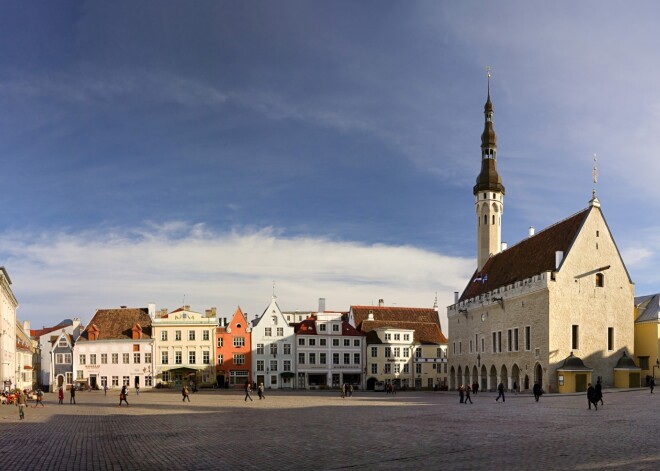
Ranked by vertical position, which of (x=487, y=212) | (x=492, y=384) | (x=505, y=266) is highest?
(x=487, y=212)

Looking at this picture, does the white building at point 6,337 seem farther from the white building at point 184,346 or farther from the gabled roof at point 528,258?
the gabled roof at point 528,258

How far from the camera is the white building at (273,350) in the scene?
80125mm

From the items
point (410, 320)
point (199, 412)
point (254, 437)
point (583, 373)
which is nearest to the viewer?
point (254, 437)

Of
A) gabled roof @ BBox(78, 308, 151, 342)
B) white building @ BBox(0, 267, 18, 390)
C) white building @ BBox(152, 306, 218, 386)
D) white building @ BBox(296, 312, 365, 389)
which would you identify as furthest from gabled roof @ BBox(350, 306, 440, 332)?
white building @ BBox(0, 267, 18, 390)

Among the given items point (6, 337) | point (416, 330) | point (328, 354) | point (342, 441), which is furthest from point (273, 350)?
point (342, 441)

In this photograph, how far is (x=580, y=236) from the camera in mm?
59125

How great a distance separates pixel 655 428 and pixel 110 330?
68.9m

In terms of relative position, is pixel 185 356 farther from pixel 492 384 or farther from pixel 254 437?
pixel 254 437

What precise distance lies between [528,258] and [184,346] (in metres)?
39.3

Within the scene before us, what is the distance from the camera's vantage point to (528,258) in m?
67.2

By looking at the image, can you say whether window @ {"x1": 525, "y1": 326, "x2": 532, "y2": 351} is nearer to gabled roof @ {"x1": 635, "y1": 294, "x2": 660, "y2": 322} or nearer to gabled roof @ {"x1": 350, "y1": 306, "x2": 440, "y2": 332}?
gabled roof @ {"x1": 635, "y1": 294, "x2": 660, "y2": 322}

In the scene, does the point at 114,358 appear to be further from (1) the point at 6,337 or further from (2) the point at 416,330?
(2) the point at 416,330

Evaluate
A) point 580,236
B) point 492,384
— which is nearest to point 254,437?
point 580,236

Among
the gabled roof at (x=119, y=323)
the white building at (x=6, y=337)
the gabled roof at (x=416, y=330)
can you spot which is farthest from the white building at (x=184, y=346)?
the gabled roof at (x=416, y=330)
